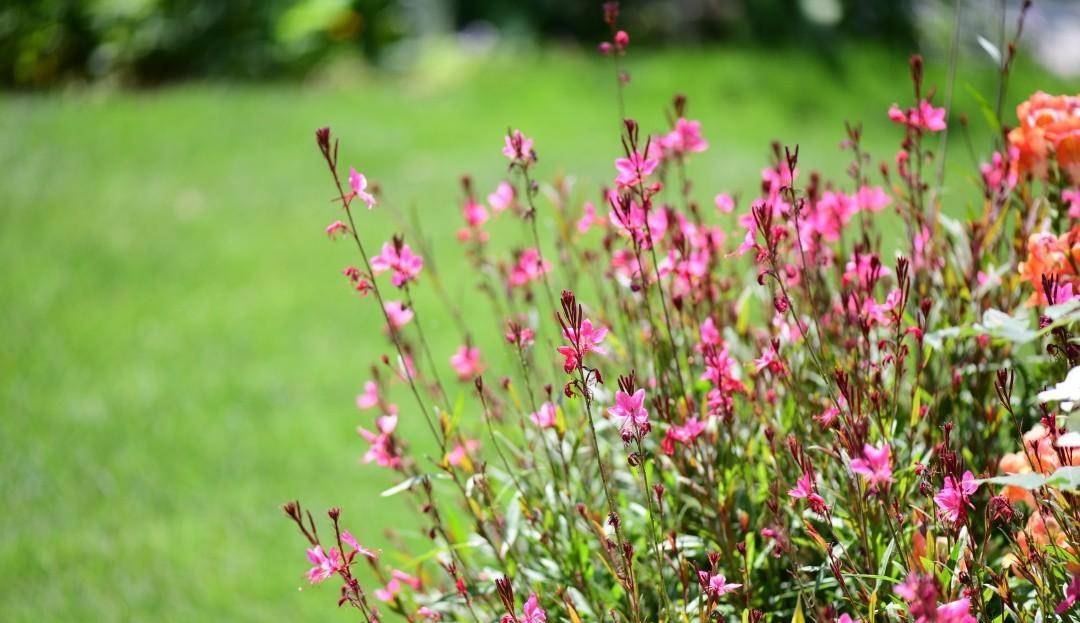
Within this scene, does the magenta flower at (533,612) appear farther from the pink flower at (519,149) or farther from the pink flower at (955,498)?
the pink flower at (519,149)

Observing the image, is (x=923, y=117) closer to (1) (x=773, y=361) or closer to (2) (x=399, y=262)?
(1) (x=773, y=361)

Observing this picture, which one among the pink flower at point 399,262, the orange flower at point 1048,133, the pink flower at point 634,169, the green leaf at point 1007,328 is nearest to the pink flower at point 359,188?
the pink flower at point 399,262

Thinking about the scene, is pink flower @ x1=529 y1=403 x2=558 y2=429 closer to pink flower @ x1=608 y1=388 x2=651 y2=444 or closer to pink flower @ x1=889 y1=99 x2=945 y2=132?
pink flower @ x1=608 y1=388 x2=651 y2=444

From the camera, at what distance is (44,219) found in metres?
5.87

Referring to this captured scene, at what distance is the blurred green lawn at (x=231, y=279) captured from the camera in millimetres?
3346

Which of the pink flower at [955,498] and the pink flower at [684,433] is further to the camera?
the pink flower at [684,433]

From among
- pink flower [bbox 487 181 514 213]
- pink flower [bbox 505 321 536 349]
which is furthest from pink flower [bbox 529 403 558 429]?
pink flower [bbox 487 181 514 213]

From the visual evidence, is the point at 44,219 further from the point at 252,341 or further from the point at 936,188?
the point at 936,188

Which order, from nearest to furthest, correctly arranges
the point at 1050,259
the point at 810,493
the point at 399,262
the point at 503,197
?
the point at 810,493 < the point at 1050,259 < the point at 399,262 < the point at 503,197

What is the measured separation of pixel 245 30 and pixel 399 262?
7678 millimetres

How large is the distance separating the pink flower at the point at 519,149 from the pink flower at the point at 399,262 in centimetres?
28

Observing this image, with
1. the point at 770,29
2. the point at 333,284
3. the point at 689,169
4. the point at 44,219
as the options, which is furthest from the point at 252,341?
the point at 770,29

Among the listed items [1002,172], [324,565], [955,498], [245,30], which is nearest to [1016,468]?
[955,498]

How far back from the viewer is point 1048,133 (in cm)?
177
